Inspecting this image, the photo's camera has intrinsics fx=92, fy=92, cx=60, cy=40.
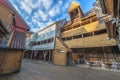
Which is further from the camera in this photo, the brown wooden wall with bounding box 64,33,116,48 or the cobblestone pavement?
the brown wooden wall with bounding box 64,33,116,48

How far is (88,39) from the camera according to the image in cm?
1352

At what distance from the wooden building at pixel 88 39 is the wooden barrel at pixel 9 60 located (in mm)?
8925

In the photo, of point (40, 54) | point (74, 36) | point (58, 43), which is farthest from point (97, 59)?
point (40, 54)

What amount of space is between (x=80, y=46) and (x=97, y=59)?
3008mm

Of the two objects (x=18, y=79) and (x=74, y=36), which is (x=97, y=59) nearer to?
(x=74, y=36)

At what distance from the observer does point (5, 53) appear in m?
5.81

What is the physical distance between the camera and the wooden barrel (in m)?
5.68

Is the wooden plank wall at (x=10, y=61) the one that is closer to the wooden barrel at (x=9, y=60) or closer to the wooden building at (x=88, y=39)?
the wooden barrel at (x=9, y=60)

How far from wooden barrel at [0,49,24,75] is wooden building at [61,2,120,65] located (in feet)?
29.3

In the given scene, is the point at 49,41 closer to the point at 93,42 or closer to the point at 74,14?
the point at 74,14

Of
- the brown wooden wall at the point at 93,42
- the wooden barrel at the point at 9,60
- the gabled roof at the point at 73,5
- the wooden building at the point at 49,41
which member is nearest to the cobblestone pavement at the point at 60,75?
the wooden barrel at the point at 9,60

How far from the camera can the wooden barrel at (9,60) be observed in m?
5.68

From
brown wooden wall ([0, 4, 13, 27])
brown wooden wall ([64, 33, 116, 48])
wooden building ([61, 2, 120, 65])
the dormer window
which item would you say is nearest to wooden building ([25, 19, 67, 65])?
wooden building ([61, 2, 120, 65])

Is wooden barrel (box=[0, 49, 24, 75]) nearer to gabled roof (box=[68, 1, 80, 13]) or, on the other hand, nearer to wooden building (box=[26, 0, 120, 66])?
wooden building (box=[26, 0, 120, 66])
